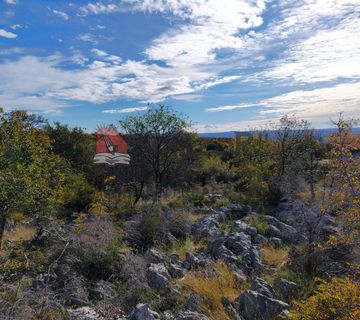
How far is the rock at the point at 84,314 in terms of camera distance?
5.17 meters

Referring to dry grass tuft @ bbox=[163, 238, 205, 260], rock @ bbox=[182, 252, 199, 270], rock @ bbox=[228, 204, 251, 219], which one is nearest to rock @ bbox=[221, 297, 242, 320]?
rock @ bbox=[182, 252, 199, 270]

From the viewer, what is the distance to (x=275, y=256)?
7.74 m

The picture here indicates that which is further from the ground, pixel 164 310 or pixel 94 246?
pixel 94 246

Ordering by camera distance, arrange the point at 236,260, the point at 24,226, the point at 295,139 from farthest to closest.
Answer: the point at 295,139 < the point at 24,226 < the point at 236,260

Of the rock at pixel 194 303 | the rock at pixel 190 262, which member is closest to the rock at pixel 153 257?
the rock at pixel 190 262

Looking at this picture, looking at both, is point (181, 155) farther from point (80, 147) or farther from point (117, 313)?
point (117, 313)

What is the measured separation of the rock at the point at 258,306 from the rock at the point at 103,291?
2.18 metres

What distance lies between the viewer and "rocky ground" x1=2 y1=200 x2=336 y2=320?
5203mm

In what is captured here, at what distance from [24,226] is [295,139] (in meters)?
12.6

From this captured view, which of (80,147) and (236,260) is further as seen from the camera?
(80,147)

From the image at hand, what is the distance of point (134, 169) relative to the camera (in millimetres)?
18125

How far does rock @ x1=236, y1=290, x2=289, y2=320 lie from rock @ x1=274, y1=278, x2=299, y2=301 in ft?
1.83

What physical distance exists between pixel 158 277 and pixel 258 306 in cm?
190

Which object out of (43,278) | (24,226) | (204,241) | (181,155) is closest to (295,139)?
(181,155)
